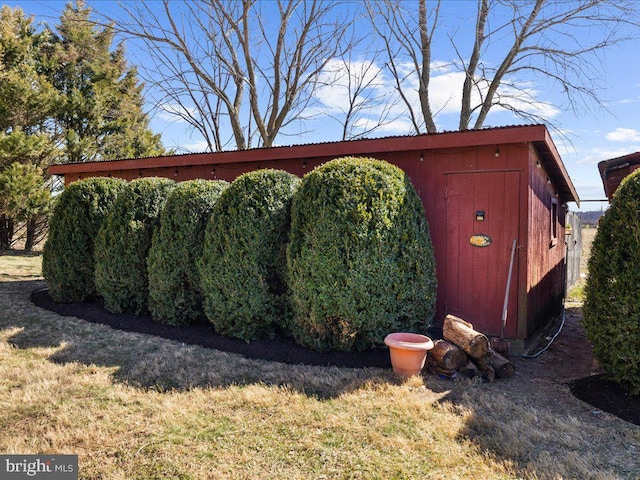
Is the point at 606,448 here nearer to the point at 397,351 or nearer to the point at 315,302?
the point at 397,351

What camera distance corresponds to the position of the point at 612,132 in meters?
10.9

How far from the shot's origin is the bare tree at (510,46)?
10.5 m

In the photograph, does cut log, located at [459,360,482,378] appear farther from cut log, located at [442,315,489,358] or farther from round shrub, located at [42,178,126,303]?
round shrub, located at [42,178,126,303]

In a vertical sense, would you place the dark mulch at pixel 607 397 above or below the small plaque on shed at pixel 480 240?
below

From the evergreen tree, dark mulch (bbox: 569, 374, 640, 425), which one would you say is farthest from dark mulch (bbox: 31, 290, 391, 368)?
the evergreen tree

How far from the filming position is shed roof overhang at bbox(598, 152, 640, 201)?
5.72 meters

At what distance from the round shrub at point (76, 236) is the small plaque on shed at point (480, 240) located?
15.6 ft

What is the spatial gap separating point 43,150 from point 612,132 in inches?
666

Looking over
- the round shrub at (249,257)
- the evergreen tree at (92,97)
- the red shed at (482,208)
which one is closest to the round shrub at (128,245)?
the round shrub at (249,257)

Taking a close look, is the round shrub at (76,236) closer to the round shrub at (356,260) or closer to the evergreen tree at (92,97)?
the round shrub at (356,260)

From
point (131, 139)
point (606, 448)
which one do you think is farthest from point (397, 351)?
point (131, 139)

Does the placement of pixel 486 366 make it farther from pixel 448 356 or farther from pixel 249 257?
pixel 249 257

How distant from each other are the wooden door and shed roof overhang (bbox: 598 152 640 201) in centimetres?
265

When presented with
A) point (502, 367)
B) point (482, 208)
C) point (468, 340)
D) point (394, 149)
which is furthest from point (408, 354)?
point (394, 149)
